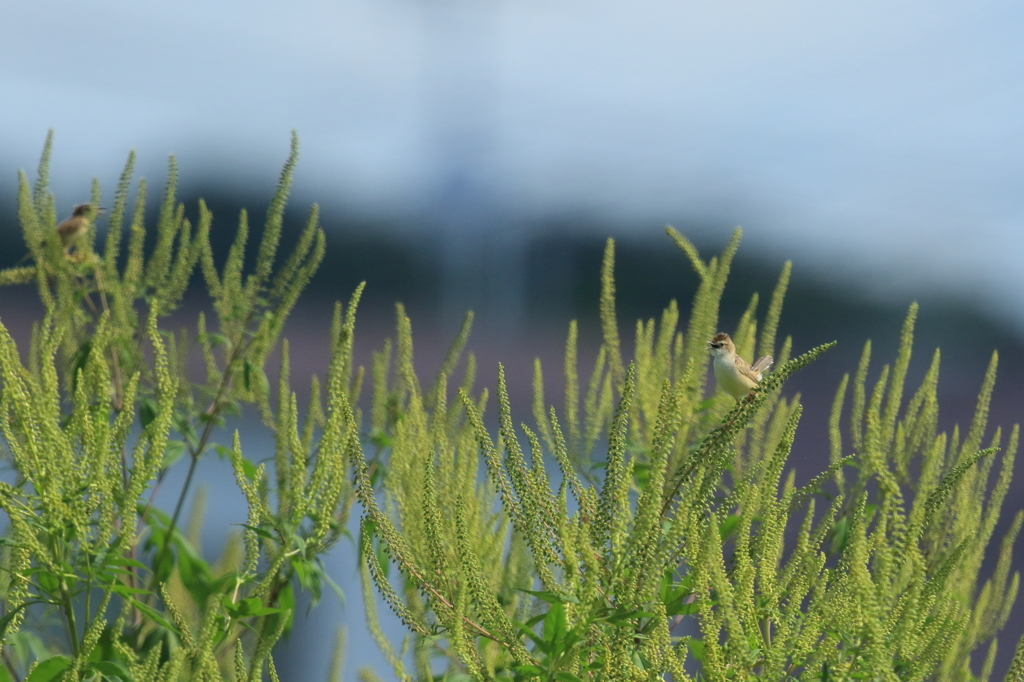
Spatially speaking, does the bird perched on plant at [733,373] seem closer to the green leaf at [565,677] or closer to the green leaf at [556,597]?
the green leaf at [556,597]

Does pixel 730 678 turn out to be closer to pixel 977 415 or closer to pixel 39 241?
pixel 977 415

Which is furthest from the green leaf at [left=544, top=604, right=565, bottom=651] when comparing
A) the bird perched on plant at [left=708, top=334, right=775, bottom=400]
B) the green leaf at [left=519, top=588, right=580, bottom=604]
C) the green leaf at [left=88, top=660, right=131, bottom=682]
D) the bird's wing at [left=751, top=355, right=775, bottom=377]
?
the bird's wing at [left=751, top=355, right=775, bottom=377]

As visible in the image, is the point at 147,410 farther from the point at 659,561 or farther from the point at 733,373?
the point at 659,561

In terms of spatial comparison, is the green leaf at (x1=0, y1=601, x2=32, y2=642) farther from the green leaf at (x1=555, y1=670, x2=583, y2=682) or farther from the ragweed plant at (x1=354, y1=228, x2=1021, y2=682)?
the green leaf at (x1=555, y1=670, x2=583, y2=682)

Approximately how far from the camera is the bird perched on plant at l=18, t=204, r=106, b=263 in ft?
11.5

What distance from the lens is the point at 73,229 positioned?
3.54 metres

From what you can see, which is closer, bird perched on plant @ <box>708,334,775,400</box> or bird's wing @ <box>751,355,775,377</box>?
bird perched on plant @ <box>708,334,775,400</box>

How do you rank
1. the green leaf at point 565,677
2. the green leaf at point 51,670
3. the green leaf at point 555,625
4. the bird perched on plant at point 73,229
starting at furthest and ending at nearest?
the bird perched on plant at point 73,229 → the green leaf at point 51,670 → the green leaf at point 555,625 → the green leaf at point 565,677

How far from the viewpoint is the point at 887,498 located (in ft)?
4.69

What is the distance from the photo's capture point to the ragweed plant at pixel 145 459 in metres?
1.78

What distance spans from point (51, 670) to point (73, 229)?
2006mm

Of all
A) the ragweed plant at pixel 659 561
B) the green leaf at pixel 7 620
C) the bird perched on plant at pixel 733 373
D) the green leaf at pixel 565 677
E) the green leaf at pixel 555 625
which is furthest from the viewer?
the bird perched on plant at pixel 733 373

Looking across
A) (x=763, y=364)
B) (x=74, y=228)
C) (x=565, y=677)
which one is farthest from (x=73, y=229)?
(x=565, y=677)

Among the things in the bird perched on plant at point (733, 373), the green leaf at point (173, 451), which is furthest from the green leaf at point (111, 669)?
the bird perched on plant at point (733, 373)
